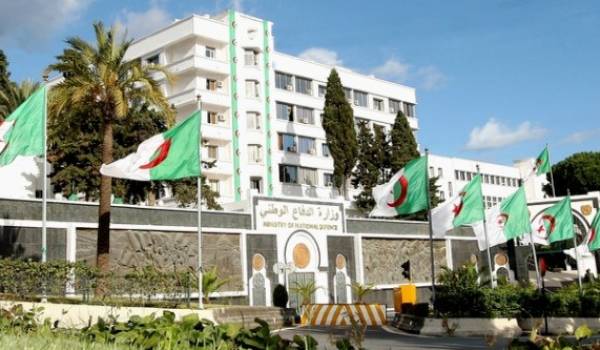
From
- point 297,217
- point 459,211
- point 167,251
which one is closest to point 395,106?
point 297,217

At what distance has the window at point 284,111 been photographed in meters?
56.1

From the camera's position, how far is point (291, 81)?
5762cm

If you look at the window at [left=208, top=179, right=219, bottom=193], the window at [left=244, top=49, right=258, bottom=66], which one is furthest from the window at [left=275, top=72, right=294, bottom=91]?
the window at [left=208, top=179, right=219, bottom=193]

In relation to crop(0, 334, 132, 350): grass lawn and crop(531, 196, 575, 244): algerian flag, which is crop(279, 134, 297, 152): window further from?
crop(0, 334, 132, 350): grass lawn

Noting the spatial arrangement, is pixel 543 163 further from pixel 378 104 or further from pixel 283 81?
pixel 378 104

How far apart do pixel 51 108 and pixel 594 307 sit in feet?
63.6

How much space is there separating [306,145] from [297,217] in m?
23.0

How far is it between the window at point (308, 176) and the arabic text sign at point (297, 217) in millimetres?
18770

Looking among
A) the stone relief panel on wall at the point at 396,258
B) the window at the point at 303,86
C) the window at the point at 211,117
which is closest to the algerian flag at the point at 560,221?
the stone relief panel on wall at the point at 396,258

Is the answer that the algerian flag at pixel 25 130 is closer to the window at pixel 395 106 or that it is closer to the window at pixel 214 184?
the window at pixel 214 184

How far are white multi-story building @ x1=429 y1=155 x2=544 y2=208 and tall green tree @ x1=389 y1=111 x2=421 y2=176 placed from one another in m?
16.6

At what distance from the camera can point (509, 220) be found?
90.1 feet

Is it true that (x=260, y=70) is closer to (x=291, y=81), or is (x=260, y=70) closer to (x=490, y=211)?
(x=291, y=81)

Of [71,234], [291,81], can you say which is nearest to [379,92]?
[291,81]
